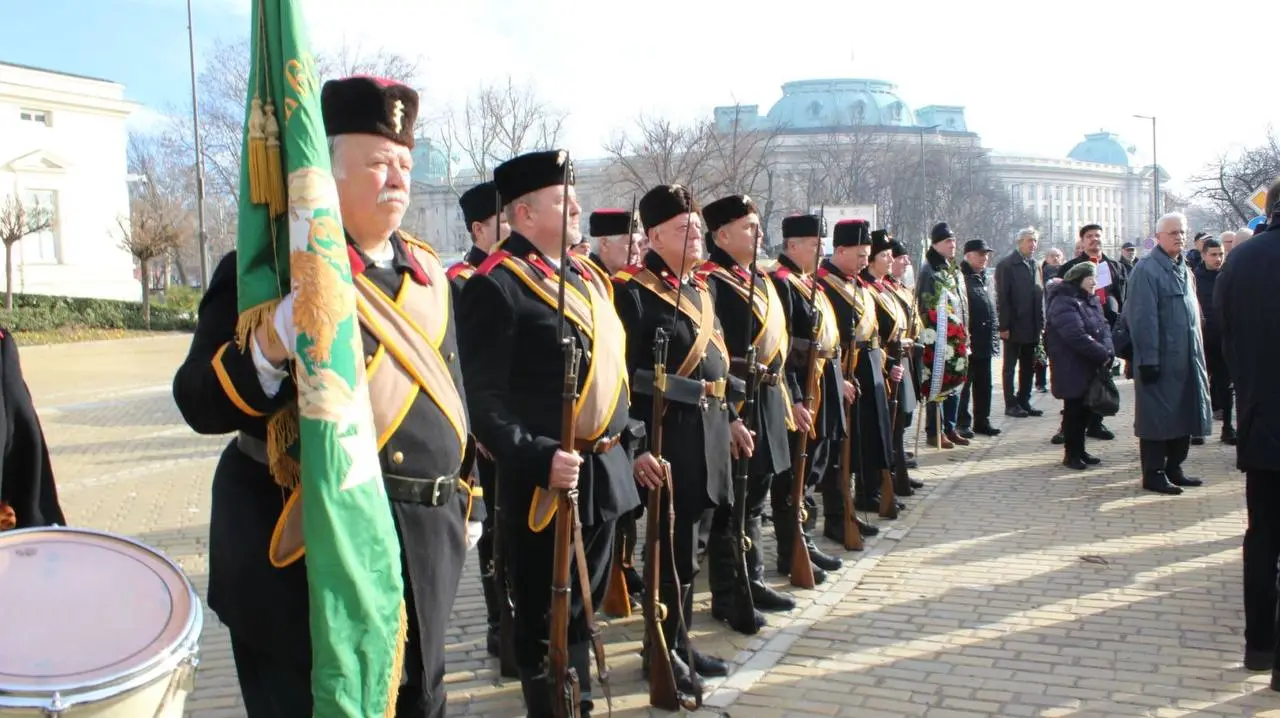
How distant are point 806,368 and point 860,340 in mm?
1376

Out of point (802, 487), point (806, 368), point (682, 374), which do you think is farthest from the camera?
point (806, 368)

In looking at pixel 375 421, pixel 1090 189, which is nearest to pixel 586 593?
pixel 375 421

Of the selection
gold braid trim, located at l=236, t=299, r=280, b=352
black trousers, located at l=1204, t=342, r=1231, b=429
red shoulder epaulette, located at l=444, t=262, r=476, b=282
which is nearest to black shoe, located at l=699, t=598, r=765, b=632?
red shoulder epaulette, located at l=444, t=262, r=476, b=282

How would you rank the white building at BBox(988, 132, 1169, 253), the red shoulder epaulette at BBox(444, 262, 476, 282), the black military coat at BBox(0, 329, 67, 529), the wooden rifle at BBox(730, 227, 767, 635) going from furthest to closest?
the white building at BBox(988, 132, 1169, 253) < the red shoulder epaulette at BBox(444, 262, 476, 282) < the wooden rifle at BBox(730, 227, 767, 635) < the black military coat at BBox(0, 329, 67, 529)

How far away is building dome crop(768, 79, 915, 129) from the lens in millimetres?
95438

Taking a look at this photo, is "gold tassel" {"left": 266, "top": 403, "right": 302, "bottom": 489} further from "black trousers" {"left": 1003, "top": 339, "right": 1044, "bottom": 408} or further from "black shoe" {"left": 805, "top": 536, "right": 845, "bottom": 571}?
"black trousers" {"left": 1003, "top": 339, "right": 1044, "bottom": 408}

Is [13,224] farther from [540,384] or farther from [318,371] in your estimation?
[318,371]

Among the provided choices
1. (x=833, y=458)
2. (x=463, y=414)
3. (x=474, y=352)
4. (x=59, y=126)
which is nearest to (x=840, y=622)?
(x=833, y=458)

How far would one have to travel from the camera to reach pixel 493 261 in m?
4.10

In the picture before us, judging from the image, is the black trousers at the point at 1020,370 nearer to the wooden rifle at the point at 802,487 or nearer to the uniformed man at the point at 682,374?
the wooden rifle at the point at 802,487

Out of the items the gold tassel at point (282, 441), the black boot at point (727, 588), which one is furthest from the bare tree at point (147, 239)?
the gold tassel at point (282, 441)

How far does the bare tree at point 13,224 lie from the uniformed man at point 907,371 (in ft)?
87.0

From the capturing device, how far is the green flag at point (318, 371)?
2504mm

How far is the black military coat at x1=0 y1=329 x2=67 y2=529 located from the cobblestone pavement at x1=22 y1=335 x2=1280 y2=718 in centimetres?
148
